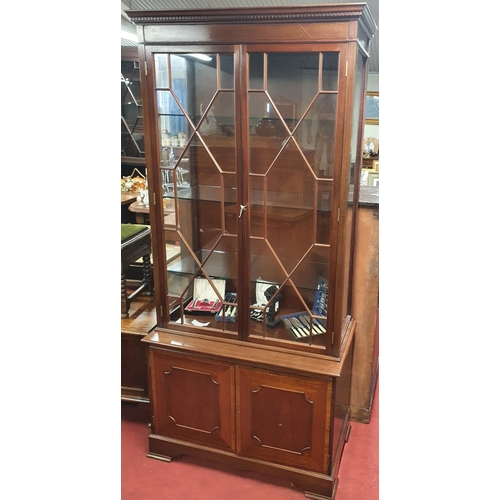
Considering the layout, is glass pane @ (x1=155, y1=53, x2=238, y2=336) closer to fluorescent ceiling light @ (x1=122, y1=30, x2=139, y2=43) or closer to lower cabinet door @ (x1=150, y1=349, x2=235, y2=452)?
lower cabinet door @ (x1=150, y1=349, x2=235, y2=452)

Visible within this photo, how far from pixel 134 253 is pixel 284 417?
1178 mm

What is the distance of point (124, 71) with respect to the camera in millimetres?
4027

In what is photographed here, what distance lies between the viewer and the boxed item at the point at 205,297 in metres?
1.93

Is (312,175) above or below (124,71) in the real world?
below

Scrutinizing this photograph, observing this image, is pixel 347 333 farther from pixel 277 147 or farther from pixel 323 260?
pixel 277 147

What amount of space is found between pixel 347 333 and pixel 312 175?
76cm

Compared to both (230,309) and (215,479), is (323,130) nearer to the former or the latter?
(230,309)

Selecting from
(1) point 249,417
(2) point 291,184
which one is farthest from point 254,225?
(1) point 249,417

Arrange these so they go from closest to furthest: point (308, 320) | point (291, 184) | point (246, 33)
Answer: point (246, 33) → point (291, 184) → point (308, 320)

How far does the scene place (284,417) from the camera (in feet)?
6.02

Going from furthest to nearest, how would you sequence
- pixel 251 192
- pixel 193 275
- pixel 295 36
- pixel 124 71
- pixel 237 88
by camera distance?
pixel 124 71 < pixel 193 275 < pixel 251 192 < pixel 237 88 < pixel 295 36

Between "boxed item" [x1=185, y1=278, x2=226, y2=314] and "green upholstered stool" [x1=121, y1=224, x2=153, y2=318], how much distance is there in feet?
1.65

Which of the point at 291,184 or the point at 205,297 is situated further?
the point at 205,297

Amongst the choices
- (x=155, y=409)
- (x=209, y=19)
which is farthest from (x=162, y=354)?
(x=209, y=19)
